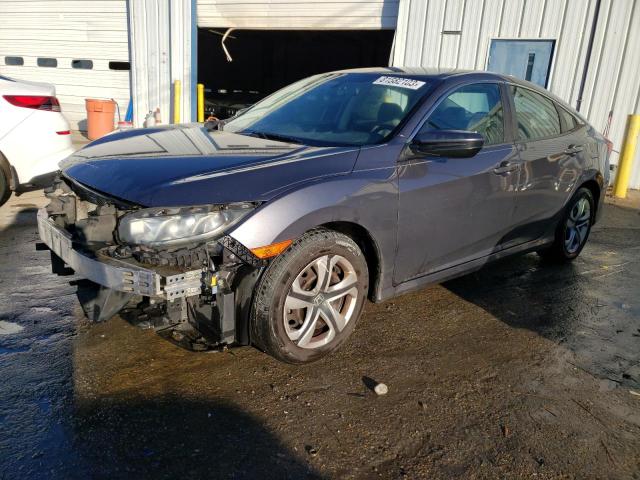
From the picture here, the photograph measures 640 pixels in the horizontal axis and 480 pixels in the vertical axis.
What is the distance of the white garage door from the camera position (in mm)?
12828

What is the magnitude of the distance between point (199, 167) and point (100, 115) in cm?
1022

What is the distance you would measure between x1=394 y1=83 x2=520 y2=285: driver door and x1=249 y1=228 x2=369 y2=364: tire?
38cm

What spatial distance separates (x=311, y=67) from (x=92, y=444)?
22.7 metres

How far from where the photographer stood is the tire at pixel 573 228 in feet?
15.5

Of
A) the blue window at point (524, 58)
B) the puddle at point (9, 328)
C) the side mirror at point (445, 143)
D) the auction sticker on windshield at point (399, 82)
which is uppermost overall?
the blue window at point (524, 58)

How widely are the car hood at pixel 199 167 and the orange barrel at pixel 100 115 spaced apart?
917cm

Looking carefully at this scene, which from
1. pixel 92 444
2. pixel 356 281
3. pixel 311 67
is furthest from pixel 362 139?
pixel 311 67

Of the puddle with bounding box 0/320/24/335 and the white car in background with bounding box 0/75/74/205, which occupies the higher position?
the white car in background with bounding box 0/75/74/205

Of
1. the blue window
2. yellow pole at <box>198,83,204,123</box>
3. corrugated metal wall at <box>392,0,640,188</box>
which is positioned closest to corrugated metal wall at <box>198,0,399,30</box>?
corrugated metal wall at <box>392,0,640,188</box>

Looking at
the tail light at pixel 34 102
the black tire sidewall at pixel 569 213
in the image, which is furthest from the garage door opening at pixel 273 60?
the black tire sidewall at pixel 569 213

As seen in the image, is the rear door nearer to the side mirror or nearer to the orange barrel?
the side mirror

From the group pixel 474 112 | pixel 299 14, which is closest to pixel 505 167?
pixel 474 112

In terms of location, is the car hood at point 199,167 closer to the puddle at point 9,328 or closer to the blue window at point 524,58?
the puddle at point 9,328

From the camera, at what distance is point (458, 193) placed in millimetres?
3455
